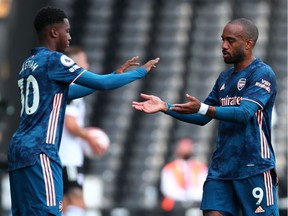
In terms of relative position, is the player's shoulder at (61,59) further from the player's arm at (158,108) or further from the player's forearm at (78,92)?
the player's forearm at (78,92)

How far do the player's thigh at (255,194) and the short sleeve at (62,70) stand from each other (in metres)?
1.44

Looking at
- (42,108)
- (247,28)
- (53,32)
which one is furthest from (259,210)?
(53,32)

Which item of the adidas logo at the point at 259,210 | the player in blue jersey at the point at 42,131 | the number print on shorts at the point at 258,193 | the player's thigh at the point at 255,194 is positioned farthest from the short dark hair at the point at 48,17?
the adidas logo at the point at 259,210

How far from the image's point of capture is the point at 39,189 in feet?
24.5

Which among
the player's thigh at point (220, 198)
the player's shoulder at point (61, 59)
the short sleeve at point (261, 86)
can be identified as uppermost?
the player's shoulder at point (61, 59)

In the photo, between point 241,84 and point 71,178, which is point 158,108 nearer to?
point 241,84

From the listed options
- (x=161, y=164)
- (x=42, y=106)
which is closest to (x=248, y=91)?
(x=42, y=106)

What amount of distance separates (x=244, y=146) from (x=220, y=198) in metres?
0.42

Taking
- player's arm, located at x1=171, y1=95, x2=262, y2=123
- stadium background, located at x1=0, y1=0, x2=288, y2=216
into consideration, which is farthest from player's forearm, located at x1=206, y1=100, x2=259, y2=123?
stadium background, located at x1=0, y1=0, x2=288, y2=216

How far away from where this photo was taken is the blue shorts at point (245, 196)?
7.78 metres

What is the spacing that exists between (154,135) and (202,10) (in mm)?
3698

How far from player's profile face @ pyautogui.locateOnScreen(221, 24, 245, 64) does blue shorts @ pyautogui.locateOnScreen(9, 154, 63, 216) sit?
1.53 m

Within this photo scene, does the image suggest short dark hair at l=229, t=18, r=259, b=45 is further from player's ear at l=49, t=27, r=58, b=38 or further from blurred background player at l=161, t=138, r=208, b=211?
blurred background player at l=161, t=138, r=208, b=211

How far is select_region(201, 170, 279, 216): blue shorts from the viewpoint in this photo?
7777 mm
